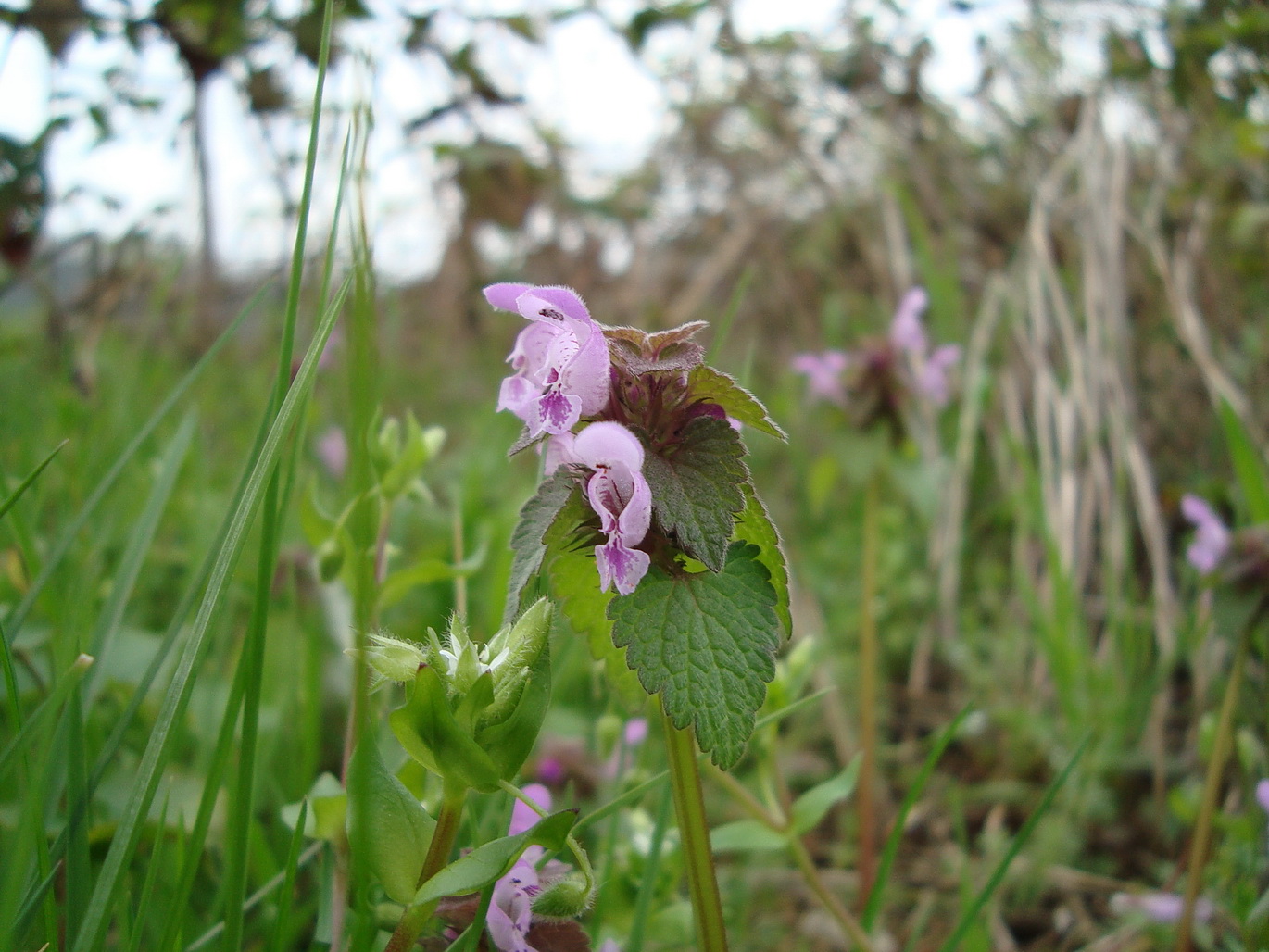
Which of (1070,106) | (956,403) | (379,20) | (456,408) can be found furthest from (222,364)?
(1070,106)

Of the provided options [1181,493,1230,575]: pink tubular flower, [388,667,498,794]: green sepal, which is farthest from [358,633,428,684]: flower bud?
[1181,493,1230,575]: pink tubular flower

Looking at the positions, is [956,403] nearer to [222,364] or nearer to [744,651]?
[744,651]

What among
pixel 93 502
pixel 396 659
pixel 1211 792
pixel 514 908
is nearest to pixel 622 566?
pixel 396 659

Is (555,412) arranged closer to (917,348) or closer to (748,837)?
(748,837)

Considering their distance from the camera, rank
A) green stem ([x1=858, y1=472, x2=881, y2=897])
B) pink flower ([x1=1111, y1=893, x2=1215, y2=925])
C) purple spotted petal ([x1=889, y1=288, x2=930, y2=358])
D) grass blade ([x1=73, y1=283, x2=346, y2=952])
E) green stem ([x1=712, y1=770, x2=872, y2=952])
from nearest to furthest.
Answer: grass blade ([x1=73, y1=283, x2=346, y2=952]) < green stem ([x1=712, y1=770, x2=872, y2=952]) < pink flower ([x1=1111, y1=893, x2=1215, y2=925]) < green stem ([x1=858, y1=472, x2=881, y2=897]) < purple spotted petal ([x1=889, y1=288, x2=930, y2=358])

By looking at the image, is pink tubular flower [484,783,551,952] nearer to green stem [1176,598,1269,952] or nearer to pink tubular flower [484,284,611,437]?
pink tubular flower [484,284,611,437]

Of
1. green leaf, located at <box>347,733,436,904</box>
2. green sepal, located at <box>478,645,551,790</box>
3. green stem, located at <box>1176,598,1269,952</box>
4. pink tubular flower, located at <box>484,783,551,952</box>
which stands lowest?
green stem, located at <box>1176,598,1269,952</box>
